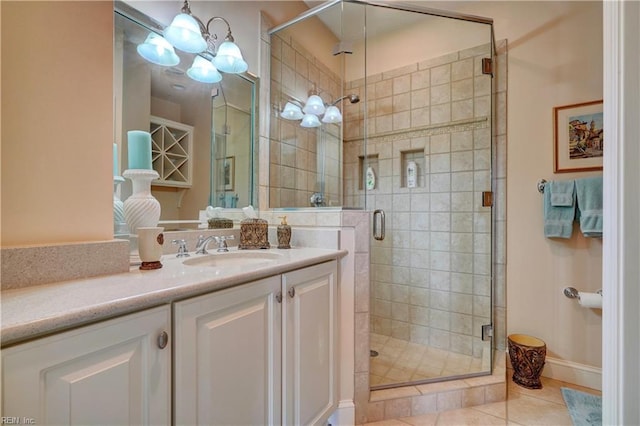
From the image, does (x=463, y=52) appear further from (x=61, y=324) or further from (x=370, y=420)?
Result: (x=61, y=324)

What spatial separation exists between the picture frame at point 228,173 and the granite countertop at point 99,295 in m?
0.73

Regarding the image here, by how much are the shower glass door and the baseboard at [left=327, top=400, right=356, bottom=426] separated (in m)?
0.51

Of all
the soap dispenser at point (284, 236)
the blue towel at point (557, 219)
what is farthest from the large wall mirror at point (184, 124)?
the blue towel at point (557, 219)

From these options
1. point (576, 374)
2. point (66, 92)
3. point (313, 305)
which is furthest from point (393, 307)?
point (66, 92)

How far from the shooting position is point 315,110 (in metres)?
2.19

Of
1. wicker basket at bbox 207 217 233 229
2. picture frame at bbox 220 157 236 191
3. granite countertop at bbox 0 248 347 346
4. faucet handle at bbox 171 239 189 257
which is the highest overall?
picture frame at bbox 220 157 236 191

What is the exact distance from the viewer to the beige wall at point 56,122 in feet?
2.34

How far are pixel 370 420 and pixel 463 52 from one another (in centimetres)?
258

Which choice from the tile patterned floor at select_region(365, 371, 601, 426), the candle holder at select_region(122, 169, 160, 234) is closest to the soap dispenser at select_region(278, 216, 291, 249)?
the candle holder at select_region(122, 169, 160, 234)

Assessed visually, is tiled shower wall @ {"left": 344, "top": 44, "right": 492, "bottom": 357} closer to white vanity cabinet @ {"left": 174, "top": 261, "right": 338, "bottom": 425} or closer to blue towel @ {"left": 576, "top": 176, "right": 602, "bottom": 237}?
blue towel @ {"left": 576, "top": 176, "right": 602, "bottom": 237}

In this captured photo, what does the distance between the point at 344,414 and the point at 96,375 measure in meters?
1.23

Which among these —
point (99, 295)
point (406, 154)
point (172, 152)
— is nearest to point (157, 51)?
point (172, 152)

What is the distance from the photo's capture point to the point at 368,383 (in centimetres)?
149

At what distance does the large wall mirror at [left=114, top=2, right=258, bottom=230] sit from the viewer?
1.17 metres
